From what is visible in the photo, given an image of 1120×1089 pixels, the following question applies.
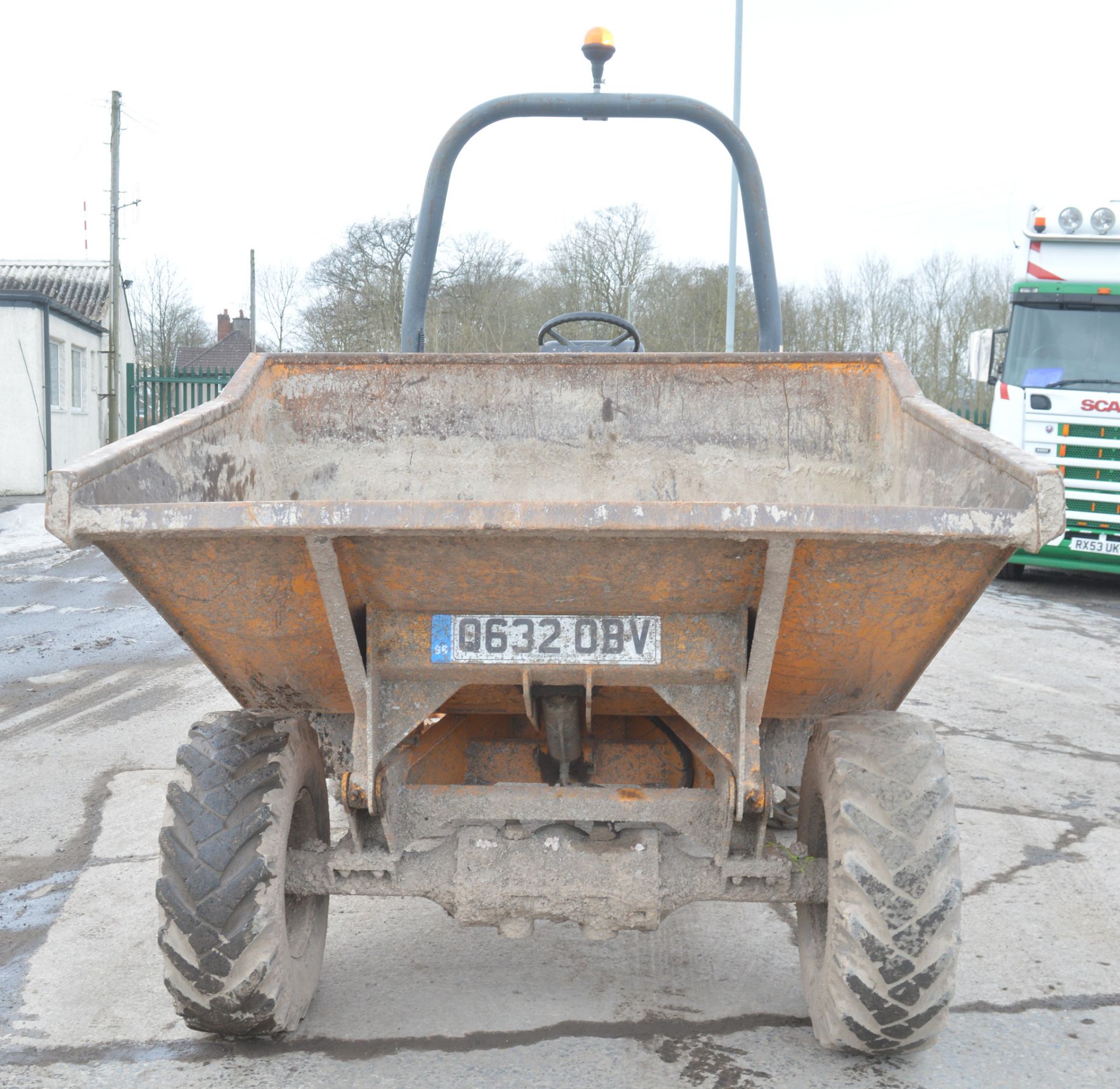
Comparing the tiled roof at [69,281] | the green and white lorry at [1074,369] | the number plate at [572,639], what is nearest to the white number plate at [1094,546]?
the green and white lorry at [1074,369]

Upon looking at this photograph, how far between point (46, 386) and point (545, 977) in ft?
62.3

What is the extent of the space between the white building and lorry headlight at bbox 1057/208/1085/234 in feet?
45.3

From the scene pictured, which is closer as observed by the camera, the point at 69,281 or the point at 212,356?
the point at 69,281

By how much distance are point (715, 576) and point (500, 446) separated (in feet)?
5.62

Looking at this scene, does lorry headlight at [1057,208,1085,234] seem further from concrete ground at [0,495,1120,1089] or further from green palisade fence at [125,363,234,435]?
green palisade fence at [125,363,234,435]

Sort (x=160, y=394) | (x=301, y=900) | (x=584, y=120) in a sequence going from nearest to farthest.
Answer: (x=301, y=900), (x=584, y=120), (x=160, y=394)

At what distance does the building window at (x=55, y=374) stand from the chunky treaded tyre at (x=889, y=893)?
65.2 feet

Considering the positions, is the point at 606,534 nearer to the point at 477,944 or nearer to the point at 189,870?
the point at 189,870

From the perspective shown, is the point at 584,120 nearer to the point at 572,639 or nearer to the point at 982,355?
the point at 572,639

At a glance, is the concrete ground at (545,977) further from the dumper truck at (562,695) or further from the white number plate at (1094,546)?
Answer: the white number plate at (1094,546)

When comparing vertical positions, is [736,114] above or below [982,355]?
above

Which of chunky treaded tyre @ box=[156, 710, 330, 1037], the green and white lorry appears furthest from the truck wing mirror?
chunky treaded tyre @ box=[156, 710, 330, 1037]

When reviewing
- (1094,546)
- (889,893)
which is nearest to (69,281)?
(1094,546)

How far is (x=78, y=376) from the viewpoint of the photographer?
2364cm
